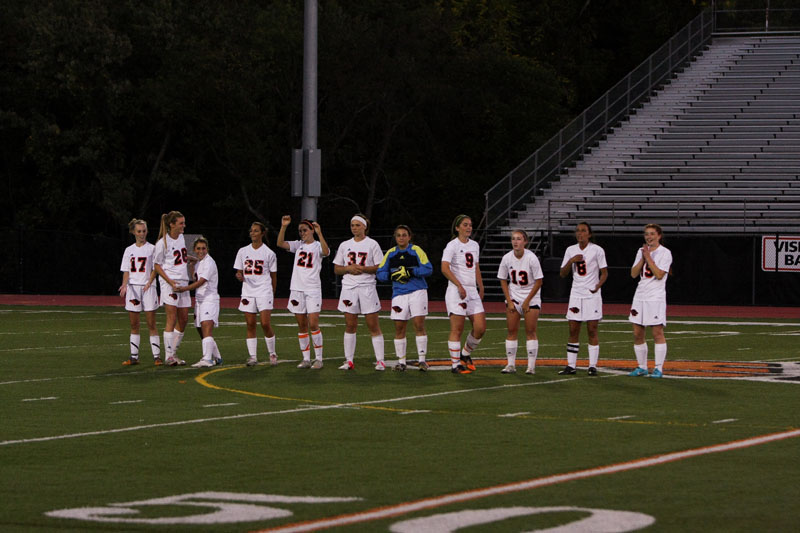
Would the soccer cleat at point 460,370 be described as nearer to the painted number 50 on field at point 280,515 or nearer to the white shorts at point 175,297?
the white shorts at point 175,297

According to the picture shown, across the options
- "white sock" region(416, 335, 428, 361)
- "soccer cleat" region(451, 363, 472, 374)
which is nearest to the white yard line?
"soccer cleat" region(451, 363, 472, 374)

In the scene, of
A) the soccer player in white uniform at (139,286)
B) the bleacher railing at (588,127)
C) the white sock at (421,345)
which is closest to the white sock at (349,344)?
the white sock at (421,345)

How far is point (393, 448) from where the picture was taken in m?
10.9

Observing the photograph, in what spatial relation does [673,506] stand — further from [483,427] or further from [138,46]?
[138,46]

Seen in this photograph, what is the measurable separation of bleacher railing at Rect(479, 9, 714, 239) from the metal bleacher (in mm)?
388

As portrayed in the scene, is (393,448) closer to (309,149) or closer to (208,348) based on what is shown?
(208,348)

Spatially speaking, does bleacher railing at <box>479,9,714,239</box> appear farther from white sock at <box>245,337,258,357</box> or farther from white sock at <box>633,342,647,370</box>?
white sock at <box>633,342,647,370</box>

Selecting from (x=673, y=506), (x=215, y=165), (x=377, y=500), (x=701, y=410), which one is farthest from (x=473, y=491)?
(x=215, y=165)

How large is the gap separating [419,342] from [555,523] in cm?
978

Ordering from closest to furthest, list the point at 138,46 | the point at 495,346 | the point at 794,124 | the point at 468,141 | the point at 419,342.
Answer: the point at 419,342, the point at 495,346, the point at 794,124, the point at 138,46, the point at 468,141

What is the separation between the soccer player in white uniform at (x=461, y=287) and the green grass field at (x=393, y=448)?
1.37 feet

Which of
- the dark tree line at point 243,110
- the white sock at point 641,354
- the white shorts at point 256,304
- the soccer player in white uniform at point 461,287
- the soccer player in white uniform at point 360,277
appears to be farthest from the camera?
the dark tree line at point 243,110

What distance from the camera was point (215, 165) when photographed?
5081 cm

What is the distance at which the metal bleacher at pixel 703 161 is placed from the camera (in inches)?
1570
